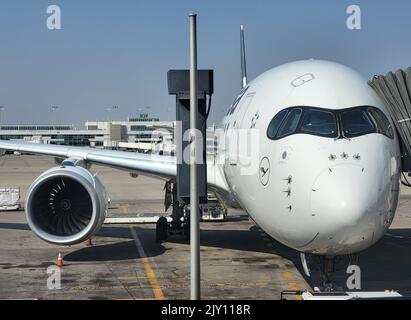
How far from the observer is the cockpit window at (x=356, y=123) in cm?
820

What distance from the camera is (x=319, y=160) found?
7.83m

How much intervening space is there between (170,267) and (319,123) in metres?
6.10

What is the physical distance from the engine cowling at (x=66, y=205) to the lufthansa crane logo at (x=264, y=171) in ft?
18.8

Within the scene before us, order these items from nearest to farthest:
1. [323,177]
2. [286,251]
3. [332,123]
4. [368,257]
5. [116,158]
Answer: [323,177] → [332,123] → [368,257] → [286,251] → [116,158]

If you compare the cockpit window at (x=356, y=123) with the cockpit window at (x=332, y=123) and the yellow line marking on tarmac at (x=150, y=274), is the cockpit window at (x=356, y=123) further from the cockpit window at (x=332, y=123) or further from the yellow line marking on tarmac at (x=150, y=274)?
the yellow line marking on tarmac at (x=150, y=274)

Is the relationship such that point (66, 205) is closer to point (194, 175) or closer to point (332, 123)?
point (332, 123)

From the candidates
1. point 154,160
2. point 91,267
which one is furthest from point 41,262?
point 154,160

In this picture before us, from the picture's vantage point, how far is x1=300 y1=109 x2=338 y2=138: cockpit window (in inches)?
325

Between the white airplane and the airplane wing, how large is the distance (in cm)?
434

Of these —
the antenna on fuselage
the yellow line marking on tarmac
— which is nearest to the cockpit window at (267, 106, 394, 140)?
the yellow line marking on tarmac

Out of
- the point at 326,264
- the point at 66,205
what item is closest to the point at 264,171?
the point at 326,264

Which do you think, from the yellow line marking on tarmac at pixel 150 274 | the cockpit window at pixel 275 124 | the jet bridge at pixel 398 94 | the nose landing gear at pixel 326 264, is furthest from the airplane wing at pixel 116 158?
the nose landing gear at pixel 326 264

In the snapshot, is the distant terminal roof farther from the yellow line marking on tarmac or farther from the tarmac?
the yellow line marking on tarmac
